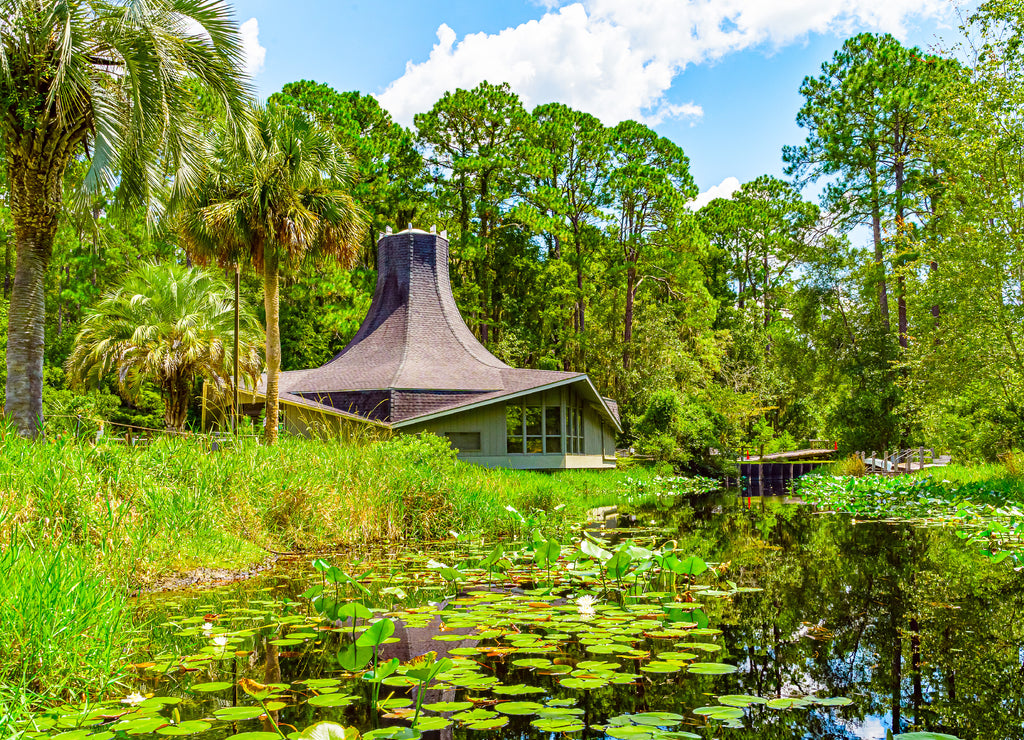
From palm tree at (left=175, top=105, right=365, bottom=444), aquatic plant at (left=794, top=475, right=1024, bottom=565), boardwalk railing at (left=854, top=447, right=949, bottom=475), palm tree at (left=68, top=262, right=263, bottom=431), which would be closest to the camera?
aquatic plant at (left=794, top=475, right=1024, bottom=565)

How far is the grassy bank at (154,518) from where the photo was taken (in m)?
3.33

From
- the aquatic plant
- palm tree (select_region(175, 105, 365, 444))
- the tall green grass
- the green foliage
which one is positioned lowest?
the aquatic plant

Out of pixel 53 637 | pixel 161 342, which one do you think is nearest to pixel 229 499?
pixel 53 637

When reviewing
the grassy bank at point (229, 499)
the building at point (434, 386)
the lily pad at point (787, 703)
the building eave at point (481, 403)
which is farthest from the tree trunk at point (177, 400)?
the lily pad at point (787, 703)

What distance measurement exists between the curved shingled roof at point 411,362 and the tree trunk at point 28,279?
781 centimetres

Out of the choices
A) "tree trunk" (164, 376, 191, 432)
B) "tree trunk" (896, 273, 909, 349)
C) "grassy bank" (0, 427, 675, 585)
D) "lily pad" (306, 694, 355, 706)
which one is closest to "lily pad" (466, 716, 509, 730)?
"lily pad" (306, 694, 355, 706)

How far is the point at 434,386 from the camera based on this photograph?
1995 cm

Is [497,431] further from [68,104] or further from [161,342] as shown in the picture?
[68,104]

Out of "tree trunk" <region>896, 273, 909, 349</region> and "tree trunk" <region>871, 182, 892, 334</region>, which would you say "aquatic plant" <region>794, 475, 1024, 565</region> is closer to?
"tree trunk" <region>896, 273, 909, 349</region>

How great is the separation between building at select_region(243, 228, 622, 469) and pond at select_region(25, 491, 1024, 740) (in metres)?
12.7

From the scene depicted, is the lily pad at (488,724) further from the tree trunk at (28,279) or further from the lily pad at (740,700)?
the tree trunk at (28,279)

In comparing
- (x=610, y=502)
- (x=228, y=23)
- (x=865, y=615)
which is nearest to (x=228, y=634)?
(x=865, y=615)

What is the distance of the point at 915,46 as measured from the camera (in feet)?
87.2

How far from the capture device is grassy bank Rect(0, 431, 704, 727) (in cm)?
333
